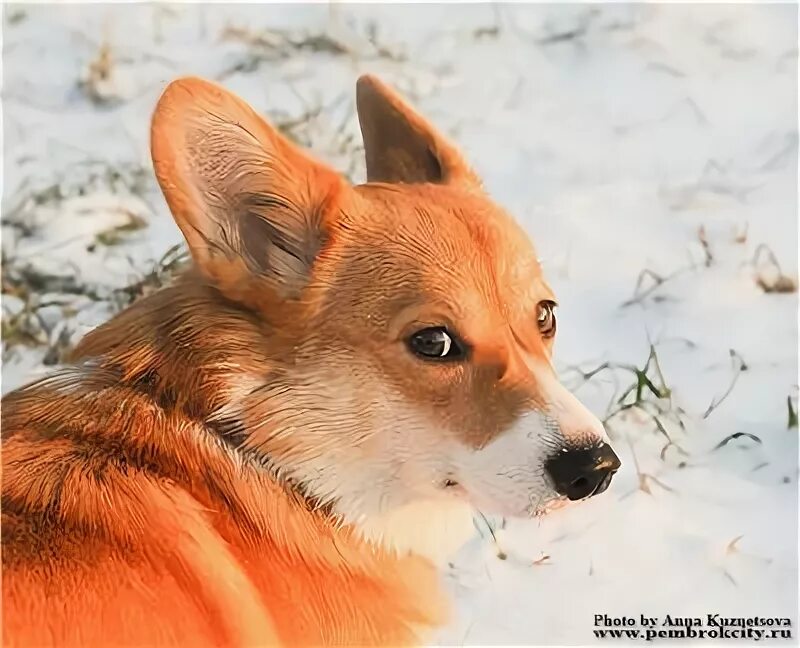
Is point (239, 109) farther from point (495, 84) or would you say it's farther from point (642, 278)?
point (642, 278)

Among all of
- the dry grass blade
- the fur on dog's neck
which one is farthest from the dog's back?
the dry grass blade

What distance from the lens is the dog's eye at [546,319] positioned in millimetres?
1380

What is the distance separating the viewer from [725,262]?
1643mm


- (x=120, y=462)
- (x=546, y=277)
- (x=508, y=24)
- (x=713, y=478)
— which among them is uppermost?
(x=508, y=24)

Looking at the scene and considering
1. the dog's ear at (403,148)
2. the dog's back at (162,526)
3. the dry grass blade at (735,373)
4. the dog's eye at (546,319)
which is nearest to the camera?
Answer: the dog's back at (162,526)

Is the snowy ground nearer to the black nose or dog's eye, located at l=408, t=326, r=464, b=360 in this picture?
the black nose

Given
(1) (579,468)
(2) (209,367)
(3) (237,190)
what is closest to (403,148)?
(3) (237,190)

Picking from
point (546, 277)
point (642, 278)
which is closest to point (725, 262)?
point (642, 278)

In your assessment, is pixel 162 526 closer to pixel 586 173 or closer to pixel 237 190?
pixel 237 190

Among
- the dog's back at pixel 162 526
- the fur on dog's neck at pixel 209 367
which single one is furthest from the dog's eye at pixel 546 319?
the dog's back at pixel 162 526

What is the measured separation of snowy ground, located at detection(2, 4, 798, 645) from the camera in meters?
1.58

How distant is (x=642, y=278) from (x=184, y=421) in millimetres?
845

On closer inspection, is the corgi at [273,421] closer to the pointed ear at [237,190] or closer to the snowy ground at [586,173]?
the pointed ear at [237,190]

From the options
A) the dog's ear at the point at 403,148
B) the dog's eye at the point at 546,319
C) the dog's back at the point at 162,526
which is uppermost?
the dog's ear at the point at 403,148
